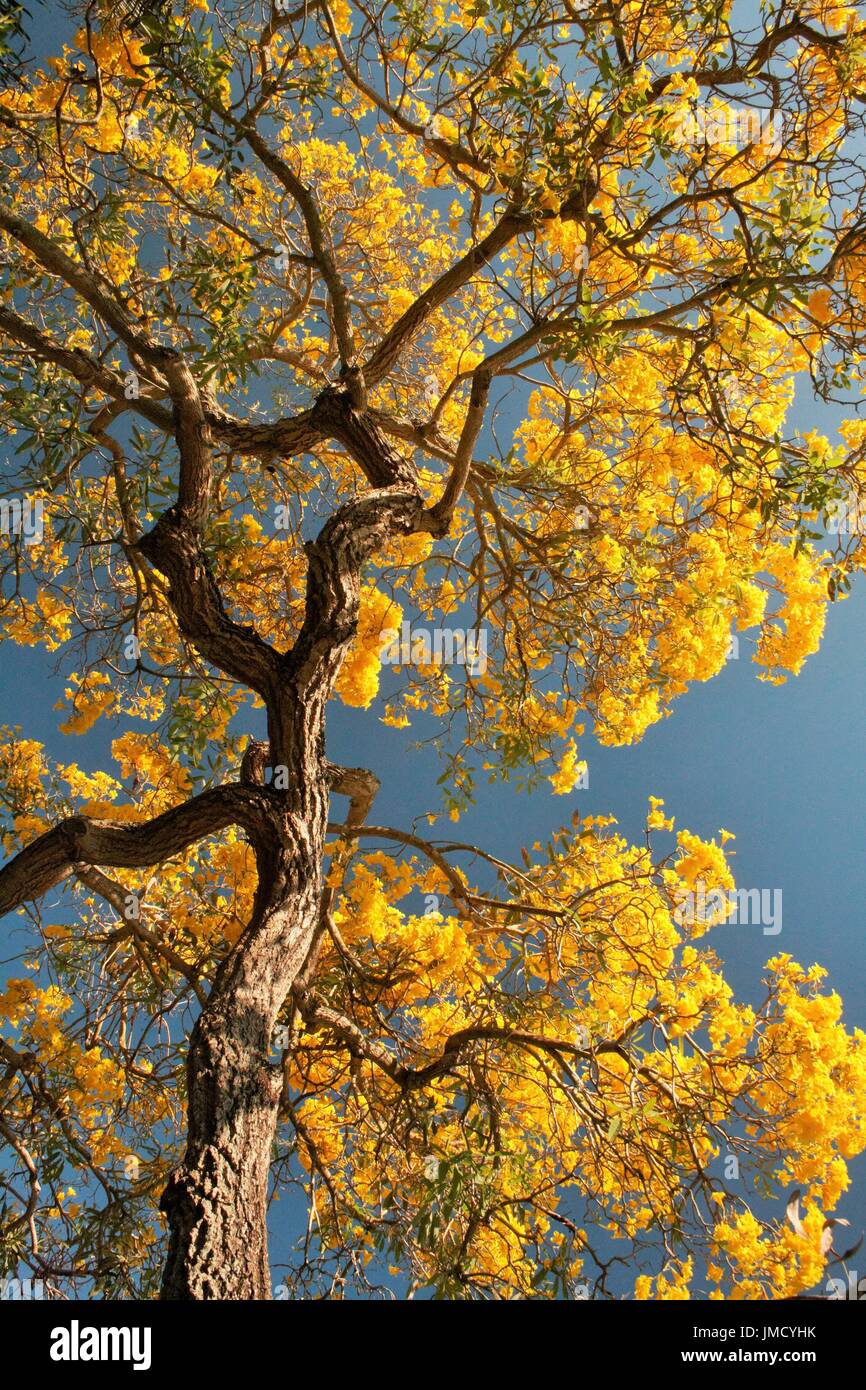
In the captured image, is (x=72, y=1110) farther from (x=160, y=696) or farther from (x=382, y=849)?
(x=160, y=696)

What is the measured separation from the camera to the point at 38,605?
7219mm

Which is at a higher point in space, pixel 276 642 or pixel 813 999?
pixel 276 642

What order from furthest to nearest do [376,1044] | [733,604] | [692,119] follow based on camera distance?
[733,604], [376,1044], [692,119]

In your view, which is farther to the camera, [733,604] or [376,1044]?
[733,604]

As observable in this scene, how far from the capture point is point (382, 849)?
5719 mm

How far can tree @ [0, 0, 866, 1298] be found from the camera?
383cm

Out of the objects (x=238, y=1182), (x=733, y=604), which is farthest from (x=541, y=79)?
(x=238, y=1182)

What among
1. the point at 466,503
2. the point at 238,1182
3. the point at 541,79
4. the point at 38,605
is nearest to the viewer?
the point at 238,1182

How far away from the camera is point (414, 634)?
704 cm

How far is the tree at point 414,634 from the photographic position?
383 centimetres

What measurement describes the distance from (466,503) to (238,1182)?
22.4 ft
